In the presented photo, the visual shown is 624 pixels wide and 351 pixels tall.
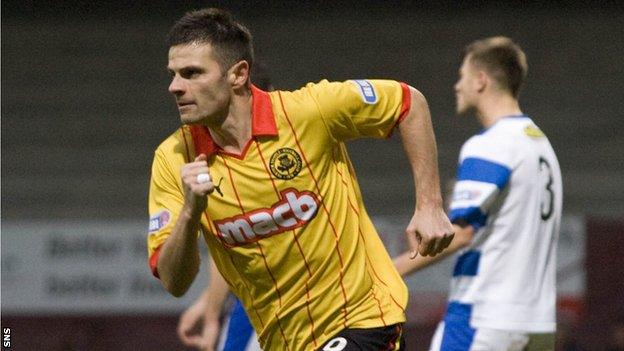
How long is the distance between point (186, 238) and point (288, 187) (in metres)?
0.42

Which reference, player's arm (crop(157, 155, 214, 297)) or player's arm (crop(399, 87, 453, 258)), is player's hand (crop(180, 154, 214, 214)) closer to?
player's arm (crop(157, 155, 214, 297))

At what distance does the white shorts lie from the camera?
5.08 meters

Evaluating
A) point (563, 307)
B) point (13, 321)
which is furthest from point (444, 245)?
point (13, 321)

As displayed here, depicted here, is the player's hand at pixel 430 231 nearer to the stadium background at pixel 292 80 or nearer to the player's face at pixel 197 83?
the player's face at pixel 197 83

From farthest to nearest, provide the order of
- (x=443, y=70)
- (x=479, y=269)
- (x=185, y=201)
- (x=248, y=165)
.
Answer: (x=443, y=70)
(x=479, y=269)
(x=248, y=165)
(x=185, y=201)

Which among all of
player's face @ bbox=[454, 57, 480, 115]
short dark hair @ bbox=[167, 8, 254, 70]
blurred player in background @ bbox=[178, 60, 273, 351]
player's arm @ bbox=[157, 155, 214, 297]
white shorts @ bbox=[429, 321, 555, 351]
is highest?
short dark hair @ bbox=[167, 8, 254, 70]

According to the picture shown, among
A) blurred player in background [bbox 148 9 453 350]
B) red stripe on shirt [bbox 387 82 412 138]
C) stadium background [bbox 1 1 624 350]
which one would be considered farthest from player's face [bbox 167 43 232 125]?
stadium background [bbox 1 1 624 350]

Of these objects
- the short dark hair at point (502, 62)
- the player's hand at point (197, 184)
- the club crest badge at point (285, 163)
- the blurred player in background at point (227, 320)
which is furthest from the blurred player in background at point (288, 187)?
the short dark hair at point (502, 62)

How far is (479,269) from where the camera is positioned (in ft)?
16.9

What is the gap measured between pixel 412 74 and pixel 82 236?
154 inches

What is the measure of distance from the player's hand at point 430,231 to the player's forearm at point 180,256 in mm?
670

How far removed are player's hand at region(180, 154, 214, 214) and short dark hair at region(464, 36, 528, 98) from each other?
230 cm

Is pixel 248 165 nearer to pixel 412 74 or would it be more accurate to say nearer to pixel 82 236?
pixel 82 236


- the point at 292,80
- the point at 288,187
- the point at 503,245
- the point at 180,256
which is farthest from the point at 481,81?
the point at 292,80
